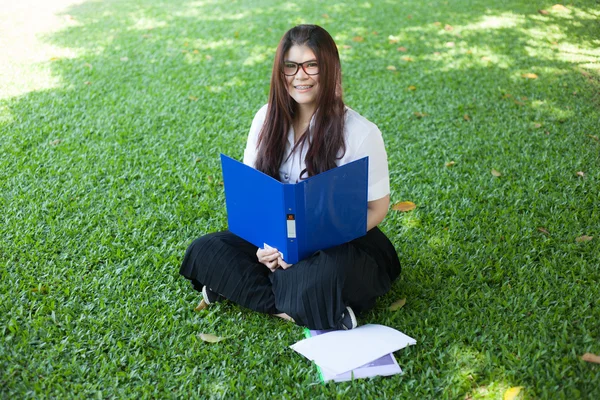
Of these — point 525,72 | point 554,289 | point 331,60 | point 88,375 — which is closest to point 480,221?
point 554,289

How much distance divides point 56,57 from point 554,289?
5048 millimetres

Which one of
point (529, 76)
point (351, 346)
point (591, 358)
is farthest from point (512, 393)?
point (529, 76)

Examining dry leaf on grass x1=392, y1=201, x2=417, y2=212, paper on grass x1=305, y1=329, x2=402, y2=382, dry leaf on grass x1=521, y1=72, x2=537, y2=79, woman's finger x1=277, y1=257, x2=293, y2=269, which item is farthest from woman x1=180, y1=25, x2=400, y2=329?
dry leaf on grass x1=521, y1=72, x2=537, y2=79

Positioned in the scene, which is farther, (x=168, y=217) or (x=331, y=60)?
(x=168, y=217)

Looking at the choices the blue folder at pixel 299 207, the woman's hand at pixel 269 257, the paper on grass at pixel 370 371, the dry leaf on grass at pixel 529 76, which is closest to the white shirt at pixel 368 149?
the blue folder at pixel 299 207

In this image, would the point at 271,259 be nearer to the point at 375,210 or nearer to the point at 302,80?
the point at 375,210

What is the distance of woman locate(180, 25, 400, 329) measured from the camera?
2549mm

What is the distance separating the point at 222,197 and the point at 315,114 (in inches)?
50.7

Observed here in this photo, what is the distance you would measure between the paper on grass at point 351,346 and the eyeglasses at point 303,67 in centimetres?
110

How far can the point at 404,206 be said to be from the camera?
11.9 feet

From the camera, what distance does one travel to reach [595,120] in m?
4.62

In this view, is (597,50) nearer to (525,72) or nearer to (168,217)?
(525,72)

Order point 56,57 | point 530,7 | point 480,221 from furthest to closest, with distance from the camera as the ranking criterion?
point 530,7
point 56,57
point 480,221

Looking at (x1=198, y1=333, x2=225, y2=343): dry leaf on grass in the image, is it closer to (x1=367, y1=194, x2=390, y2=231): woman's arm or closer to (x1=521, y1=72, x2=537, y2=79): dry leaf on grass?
(x1=367, y1=194, x2=390, y2=231): woman's arm
